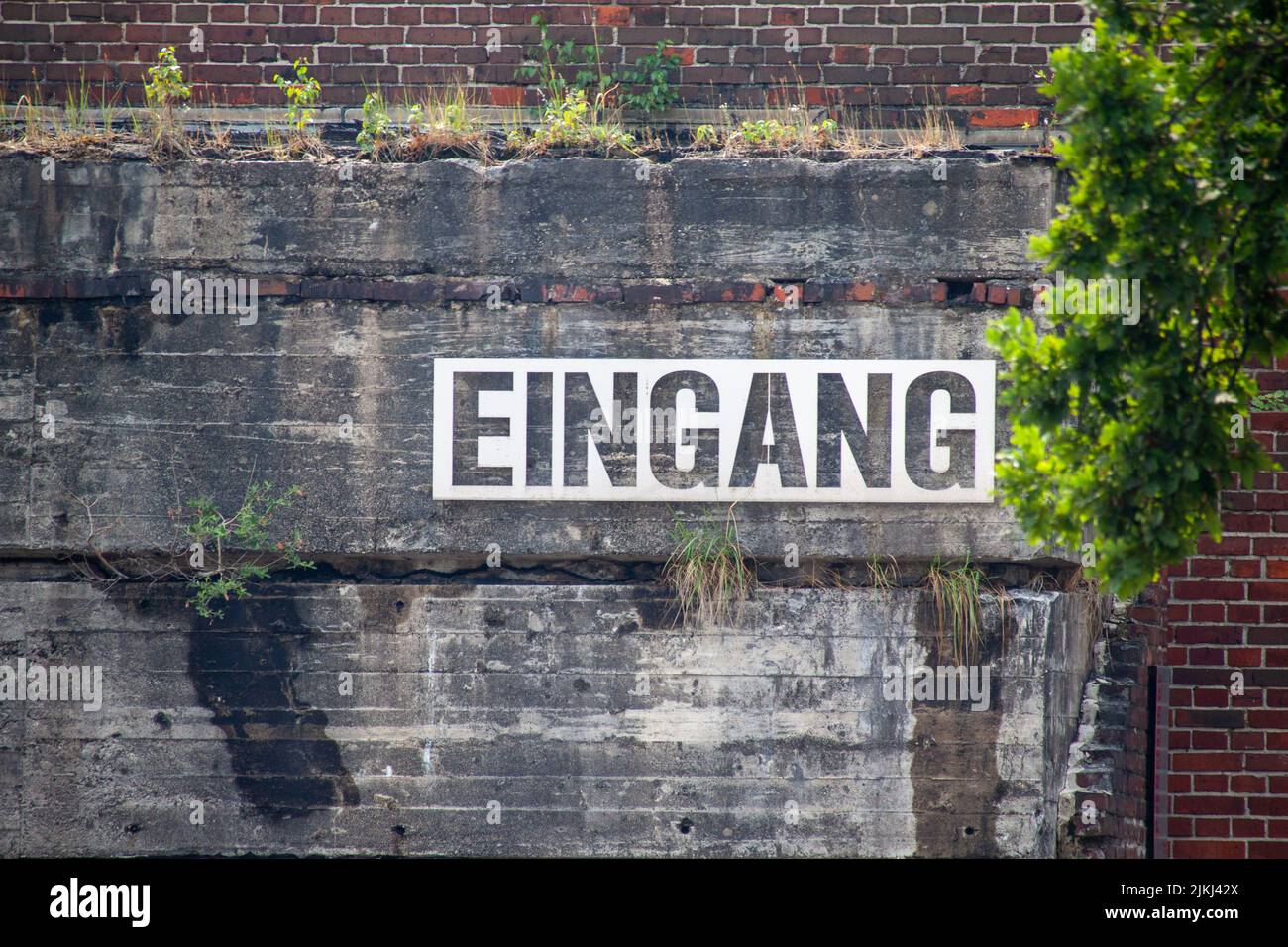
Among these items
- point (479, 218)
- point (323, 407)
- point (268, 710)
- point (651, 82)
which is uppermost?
point (651, 82)

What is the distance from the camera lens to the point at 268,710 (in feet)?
20.4

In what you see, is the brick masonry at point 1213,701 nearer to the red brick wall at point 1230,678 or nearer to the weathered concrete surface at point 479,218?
the red brick wall at point 1230,678

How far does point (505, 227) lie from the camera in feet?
21.3

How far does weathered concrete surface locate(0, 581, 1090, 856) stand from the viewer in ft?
20.1

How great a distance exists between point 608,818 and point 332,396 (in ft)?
8.77

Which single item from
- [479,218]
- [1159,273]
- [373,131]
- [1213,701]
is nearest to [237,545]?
[479,218]

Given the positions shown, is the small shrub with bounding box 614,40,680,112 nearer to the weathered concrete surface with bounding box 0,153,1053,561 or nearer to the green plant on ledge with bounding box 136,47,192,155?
the weathered concrete surface with bounding box 0,153,1053,561

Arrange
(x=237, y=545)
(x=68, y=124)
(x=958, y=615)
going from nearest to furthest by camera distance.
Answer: (x=958, y=615), (x=237, y=545), (x=68, y=124)

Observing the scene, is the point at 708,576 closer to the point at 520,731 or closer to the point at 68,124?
the point at 520,731

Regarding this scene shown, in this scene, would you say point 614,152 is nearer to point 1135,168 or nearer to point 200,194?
point 200,194

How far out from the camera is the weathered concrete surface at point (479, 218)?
645 centimetres

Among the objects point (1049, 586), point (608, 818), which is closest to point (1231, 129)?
point (1049, 586)

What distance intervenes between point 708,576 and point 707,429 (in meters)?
0.78

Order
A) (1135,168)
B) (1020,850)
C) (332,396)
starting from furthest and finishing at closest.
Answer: (332,396), (1020,850), (1135,168)
